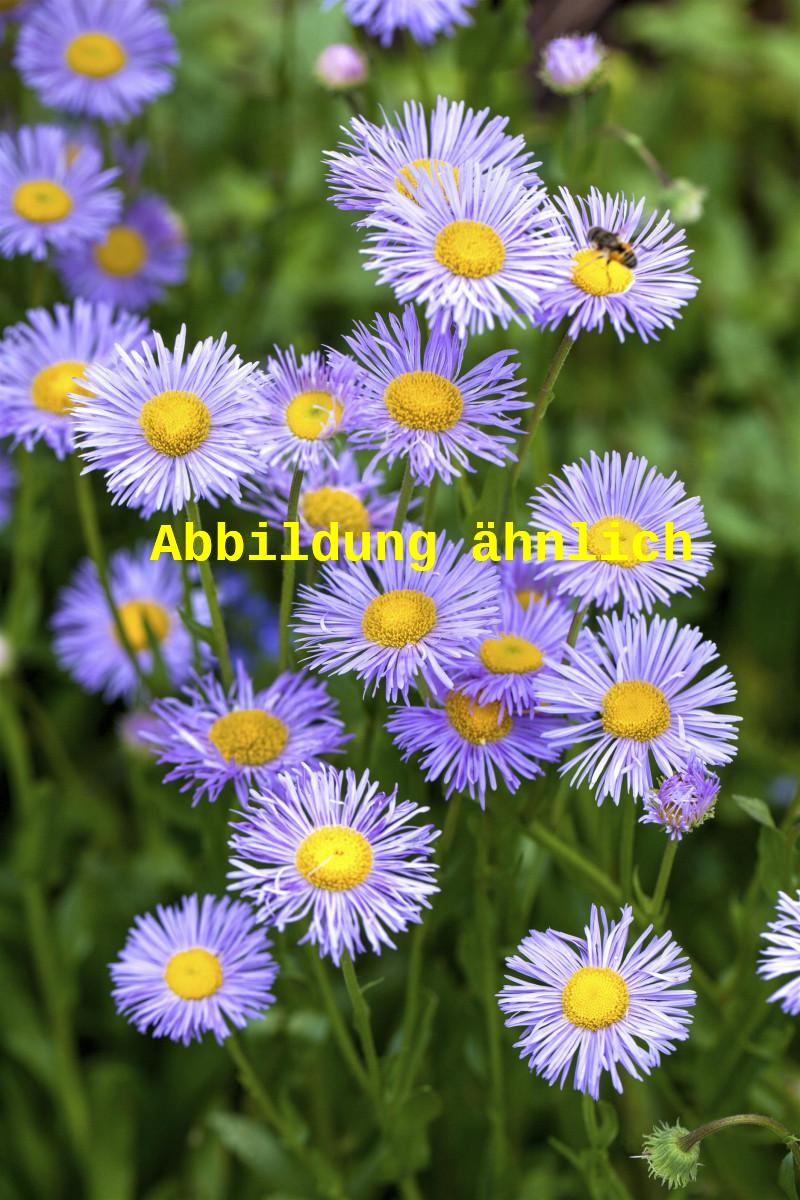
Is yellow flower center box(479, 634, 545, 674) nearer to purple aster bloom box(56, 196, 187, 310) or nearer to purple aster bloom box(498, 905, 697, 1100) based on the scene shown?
purple aster bloom box(498, 905, 697, 1100)

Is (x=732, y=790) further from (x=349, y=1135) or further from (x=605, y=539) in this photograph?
(x=605, y=539)

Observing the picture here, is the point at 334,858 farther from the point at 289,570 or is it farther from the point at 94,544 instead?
the point at 94,544

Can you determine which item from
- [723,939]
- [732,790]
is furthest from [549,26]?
[723,939]

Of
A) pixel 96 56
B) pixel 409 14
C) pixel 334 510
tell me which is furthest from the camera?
pixel 96 56

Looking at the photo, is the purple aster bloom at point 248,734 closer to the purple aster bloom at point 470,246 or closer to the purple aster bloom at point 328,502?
the purple aster bloom at point 328,502

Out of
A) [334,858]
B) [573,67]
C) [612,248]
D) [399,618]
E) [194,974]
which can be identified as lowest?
[194,974]

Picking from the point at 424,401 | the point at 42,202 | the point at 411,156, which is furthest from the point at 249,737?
the point at 42,202
